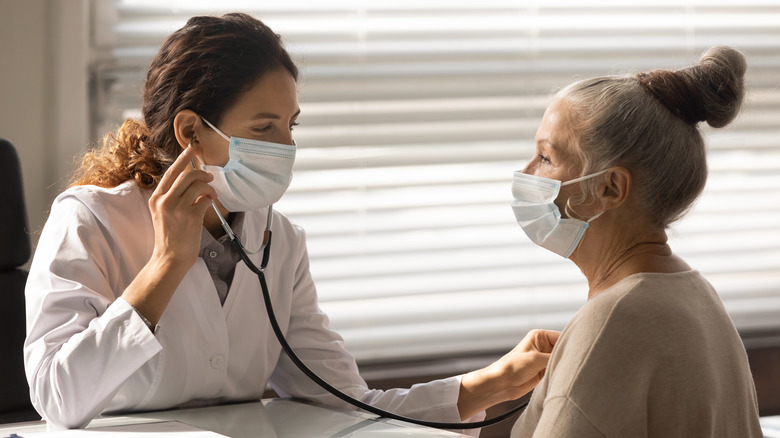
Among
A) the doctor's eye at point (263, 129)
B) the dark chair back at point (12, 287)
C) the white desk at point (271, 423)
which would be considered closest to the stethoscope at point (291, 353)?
the white desk at point (271, 423)

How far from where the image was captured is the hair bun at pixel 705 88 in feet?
4.23

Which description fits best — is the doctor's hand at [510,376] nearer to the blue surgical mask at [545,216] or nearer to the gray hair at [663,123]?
the blue surgical mask at [545,216]

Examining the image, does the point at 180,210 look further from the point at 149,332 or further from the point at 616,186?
the point at 616,186

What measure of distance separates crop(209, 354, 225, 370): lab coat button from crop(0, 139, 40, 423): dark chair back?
0.63m

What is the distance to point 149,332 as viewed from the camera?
1325mm

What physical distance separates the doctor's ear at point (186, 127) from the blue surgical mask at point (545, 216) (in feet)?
1.97

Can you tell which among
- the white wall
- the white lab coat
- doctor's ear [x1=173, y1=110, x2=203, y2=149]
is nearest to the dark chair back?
the white wall

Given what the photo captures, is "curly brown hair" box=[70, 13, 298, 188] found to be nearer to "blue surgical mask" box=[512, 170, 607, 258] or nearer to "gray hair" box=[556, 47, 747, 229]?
"blue surgical mask" box=[512, 170, 607, 258]

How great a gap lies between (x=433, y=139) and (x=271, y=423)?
1.30 m

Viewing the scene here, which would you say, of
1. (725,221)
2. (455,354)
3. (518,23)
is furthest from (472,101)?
(725,221)

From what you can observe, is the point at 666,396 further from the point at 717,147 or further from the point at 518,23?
the point at 717,147

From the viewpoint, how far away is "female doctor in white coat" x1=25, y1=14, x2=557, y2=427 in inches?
53.5

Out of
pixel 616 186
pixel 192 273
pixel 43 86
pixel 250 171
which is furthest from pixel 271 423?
pixel 43 86

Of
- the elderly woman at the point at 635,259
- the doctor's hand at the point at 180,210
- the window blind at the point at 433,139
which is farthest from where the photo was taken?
the window blind at the point at 433,139
